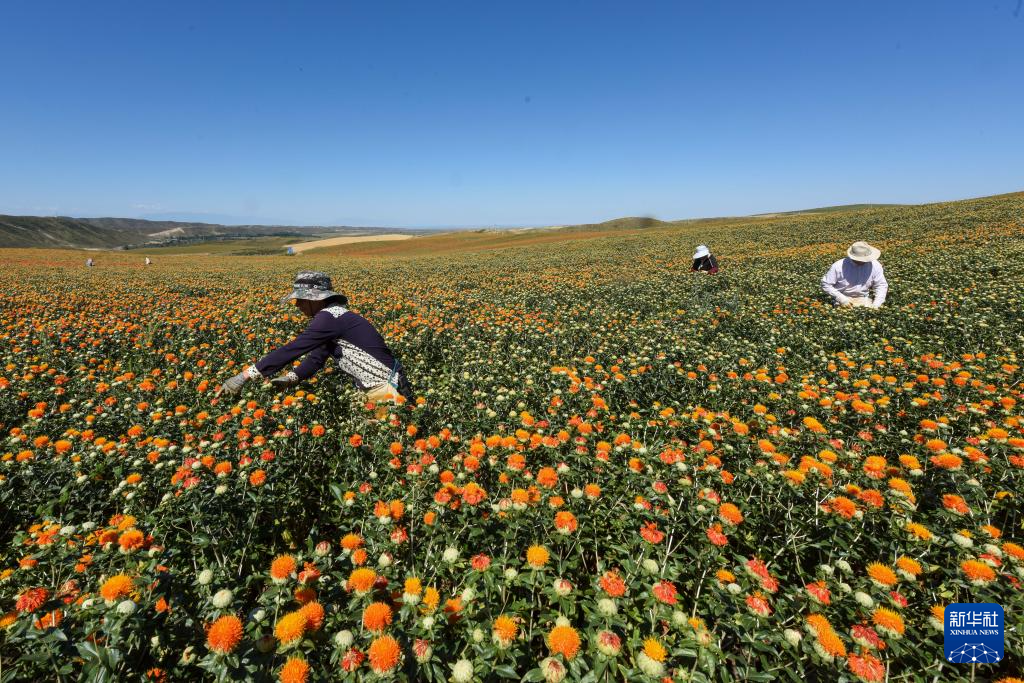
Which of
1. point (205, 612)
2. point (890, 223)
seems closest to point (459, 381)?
point (205, 612)

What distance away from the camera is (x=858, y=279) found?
9383mm

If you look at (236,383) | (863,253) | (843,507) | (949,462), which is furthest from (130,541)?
(863,253)

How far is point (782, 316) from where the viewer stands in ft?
28.5

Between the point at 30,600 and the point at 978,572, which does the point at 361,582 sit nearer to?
the point at 30,600

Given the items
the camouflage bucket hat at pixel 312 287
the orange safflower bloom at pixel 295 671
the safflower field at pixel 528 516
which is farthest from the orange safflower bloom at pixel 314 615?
the camouflage bucket hat at pixel 312 287

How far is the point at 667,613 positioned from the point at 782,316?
8.86 m

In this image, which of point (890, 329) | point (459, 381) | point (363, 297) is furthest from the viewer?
point (363, 297)

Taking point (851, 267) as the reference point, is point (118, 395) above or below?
below

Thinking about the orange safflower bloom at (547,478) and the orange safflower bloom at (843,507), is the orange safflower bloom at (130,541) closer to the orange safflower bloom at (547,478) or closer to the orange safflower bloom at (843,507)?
the orange safflower bloom at (547,478)

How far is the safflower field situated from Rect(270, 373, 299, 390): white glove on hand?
0.23 metres

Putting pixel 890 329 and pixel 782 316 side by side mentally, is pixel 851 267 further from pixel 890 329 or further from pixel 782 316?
pixel 890 329

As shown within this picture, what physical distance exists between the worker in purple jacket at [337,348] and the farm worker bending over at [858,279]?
32.1ft

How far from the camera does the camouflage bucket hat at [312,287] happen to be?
5.20 meters

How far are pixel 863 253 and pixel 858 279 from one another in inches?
23.6
